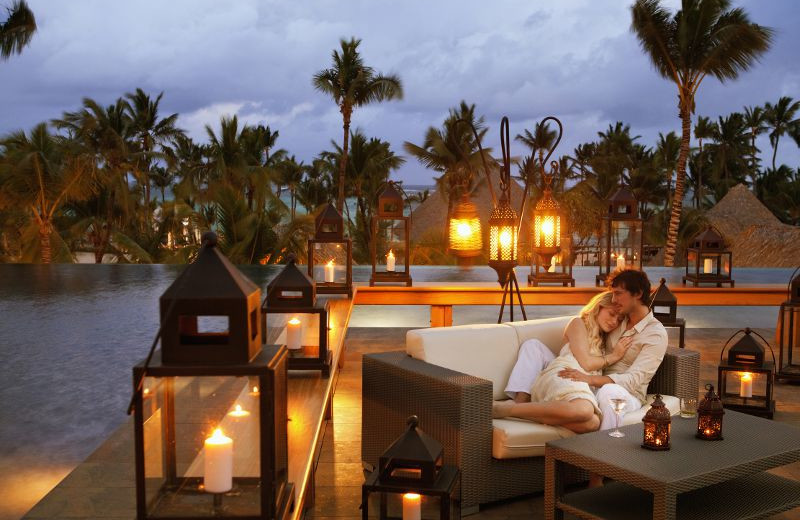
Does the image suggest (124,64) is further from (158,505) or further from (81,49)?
(158,505)

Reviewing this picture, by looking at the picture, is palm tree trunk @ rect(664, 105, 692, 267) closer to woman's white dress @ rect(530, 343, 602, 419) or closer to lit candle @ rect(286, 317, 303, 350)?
woman's white dress @ rect(530, 343, 602, 419)

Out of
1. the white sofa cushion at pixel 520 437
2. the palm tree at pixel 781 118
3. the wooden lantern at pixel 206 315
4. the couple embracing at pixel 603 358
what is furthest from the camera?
the palm tree at pixel 781 118

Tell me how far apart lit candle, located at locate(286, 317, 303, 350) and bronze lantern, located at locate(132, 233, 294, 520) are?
1389mm

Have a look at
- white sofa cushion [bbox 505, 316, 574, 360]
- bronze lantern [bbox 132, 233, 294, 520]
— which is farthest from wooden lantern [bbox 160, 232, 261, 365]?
white sofa cushion [bbox 505, 316, 574, 360]

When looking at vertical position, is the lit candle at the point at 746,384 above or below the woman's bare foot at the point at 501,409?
below

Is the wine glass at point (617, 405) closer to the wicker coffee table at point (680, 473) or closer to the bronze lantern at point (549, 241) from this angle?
the wicker coffee table at point (680, 473)

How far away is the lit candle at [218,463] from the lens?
1737mm

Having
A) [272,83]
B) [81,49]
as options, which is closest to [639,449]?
[81,49]

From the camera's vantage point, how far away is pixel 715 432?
323 cm

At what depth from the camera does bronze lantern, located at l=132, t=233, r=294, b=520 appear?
166cm

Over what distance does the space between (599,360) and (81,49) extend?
135ft

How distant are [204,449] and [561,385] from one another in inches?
85.6

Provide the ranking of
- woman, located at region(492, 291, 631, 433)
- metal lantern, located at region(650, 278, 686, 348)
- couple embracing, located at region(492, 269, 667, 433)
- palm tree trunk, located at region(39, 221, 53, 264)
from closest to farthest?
woman, located at region(492, 291, 631, 433)
couple embracing, located at region(492, 269, 667, 433)
metal lantern, located at region(650, 278, 686, 348)
palm tree trunk, located at region(39, 221, 53, 264)

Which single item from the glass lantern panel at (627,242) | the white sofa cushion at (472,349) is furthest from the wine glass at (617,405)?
the glass lantern panel at (627,242)
